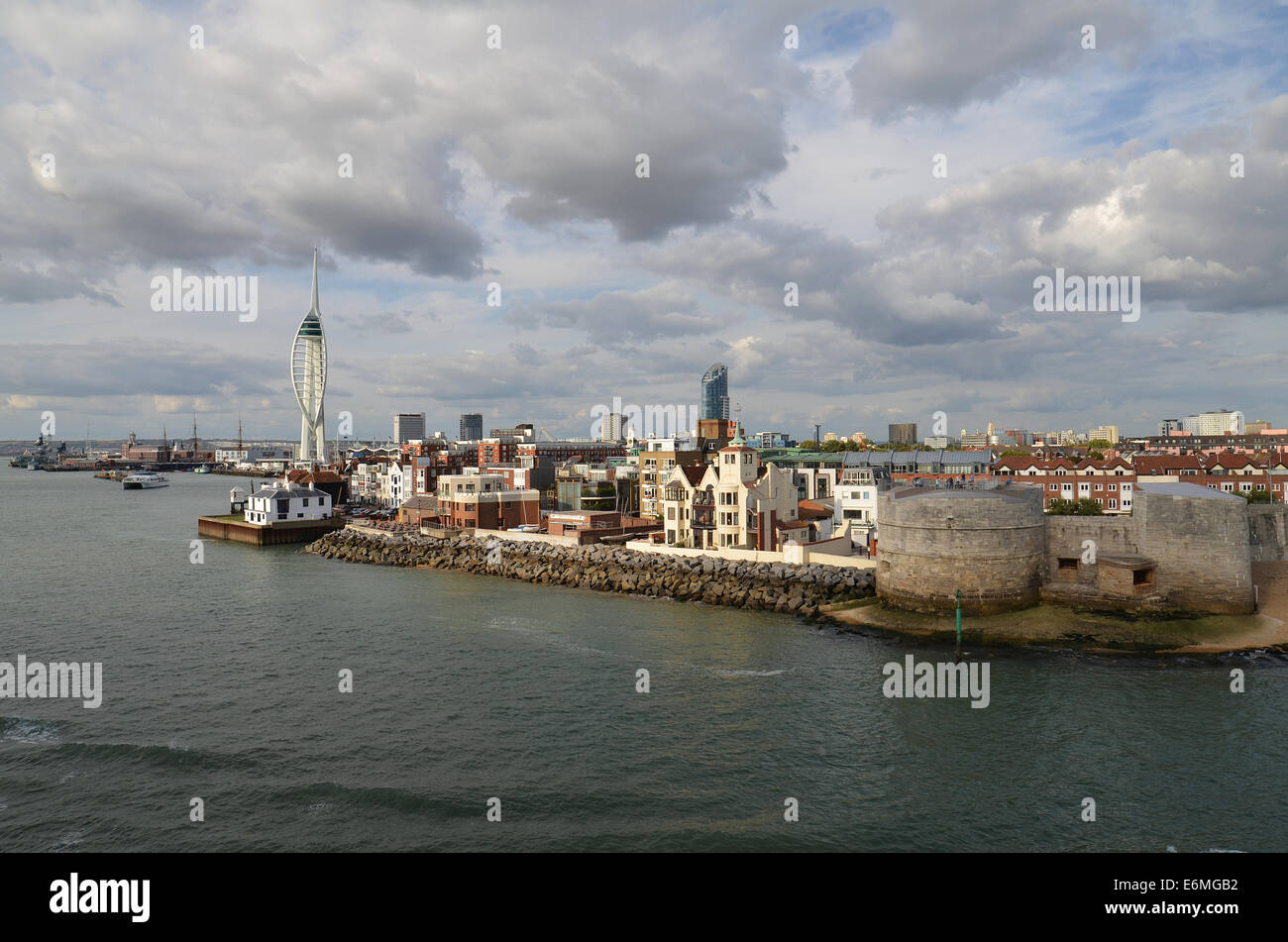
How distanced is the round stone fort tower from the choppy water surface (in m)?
5.32

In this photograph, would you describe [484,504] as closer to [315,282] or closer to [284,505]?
[284,505]

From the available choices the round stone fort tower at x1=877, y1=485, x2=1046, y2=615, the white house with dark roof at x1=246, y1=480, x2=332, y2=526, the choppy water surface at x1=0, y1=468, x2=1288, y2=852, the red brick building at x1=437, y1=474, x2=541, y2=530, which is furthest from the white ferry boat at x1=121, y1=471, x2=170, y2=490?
the round stone fort tower at x1=877, y1=485, x2=1046, y2=615

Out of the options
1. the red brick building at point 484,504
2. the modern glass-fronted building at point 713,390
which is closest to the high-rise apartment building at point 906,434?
the modern glass-fronted building at point 713,390

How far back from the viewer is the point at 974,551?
33.5 m

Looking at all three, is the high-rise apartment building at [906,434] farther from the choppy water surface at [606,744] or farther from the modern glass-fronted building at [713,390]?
the choppy water surface at [606,744]

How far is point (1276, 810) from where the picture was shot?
16.0m

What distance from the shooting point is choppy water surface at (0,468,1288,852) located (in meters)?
15.4

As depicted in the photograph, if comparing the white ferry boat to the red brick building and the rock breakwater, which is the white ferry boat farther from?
the red brick building

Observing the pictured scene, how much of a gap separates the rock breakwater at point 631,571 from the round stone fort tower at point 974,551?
162 inches

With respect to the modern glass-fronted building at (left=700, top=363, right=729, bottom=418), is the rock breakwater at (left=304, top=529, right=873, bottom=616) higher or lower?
lower

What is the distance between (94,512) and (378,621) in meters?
82.0
